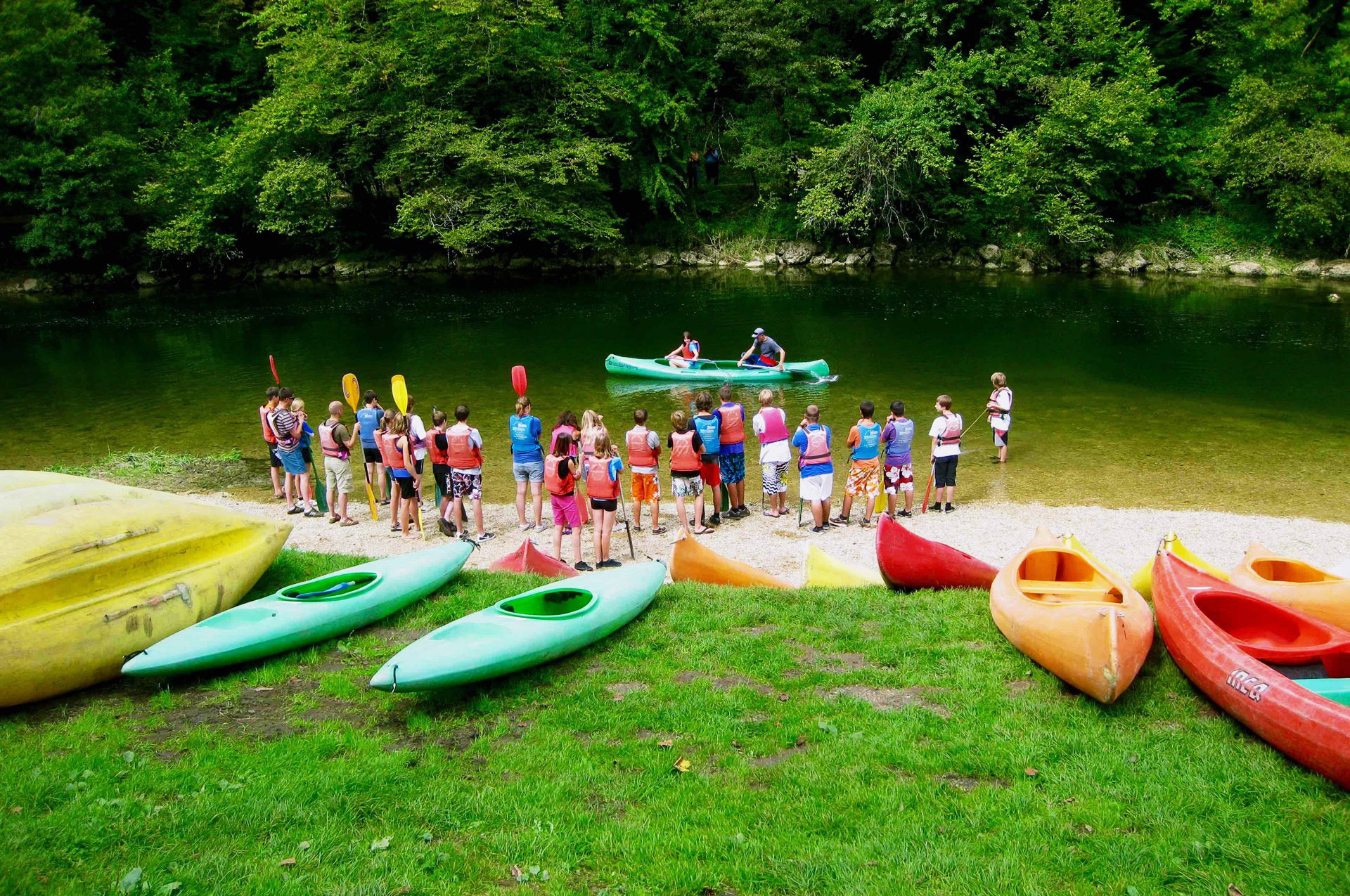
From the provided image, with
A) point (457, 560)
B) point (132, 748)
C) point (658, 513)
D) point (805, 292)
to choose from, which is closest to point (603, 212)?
point (805, 292)

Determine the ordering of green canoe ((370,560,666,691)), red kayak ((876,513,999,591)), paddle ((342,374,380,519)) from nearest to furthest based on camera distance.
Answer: green canoe ((370,560,666,691)) → red kayak ((876,513,999,591)) → paddle ((342,374,380,519))

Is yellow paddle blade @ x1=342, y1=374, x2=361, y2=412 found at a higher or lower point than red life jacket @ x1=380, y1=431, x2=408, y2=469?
higher

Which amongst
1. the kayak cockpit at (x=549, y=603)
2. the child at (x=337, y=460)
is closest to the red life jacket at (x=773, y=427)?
the kayak cockpit at (x=549, y=603)

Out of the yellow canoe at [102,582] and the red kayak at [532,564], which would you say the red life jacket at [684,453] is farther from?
the yellow canoe at [102,582]

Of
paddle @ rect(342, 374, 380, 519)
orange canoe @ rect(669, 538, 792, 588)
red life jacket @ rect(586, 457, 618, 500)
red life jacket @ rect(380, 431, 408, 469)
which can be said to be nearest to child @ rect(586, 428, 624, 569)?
red life jacket @ rect(586, 457, 618, 500)

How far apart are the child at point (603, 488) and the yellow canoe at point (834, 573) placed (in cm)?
219

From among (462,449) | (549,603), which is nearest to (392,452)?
(462,449)

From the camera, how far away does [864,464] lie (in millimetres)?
10617

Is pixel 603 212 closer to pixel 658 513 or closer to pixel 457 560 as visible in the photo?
pixel 658 513

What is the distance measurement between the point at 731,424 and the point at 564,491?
252 cm

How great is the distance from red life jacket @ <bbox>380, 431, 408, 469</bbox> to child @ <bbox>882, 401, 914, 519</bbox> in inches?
232

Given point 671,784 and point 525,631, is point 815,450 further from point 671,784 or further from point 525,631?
point 671,784

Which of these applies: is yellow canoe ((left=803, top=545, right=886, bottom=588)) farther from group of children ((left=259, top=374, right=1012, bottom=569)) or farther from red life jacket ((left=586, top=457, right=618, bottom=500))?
red life jacket ((left=586, top=457, right=618, bottom=500))

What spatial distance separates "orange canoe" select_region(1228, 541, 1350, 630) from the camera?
19.5 feet
